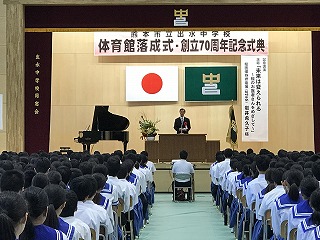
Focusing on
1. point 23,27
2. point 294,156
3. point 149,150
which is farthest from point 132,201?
point 23,27

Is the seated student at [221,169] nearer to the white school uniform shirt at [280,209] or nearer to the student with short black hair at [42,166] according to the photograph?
the student with short black hair at [42,166]

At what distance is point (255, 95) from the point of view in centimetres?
1786

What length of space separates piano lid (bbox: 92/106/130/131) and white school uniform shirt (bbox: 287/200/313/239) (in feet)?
34.4

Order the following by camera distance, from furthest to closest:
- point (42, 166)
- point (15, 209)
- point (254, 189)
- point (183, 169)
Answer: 1. point (183, 169)
2. point (42, 166)
3. point (254, 189)
4. point (15, 209)

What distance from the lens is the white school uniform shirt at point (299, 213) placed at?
186 inches

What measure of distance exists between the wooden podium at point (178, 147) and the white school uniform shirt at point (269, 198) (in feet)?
29.1

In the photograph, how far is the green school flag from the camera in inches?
708

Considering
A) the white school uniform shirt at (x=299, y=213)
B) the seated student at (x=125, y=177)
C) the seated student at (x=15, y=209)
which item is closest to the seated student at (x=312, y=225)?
the white school uniform shirt at (x=299, y=213)

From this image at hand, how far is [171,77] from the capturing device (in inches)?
714

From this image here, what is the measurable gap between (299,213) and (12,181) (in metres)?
2.09

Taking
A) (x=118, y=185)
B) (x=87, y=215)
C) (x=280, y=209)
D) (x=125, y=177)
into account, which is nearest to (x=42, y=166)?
(x=125, y=177)

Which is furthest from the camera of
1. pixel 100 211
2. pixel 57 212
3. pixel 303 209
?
pixel 100 211

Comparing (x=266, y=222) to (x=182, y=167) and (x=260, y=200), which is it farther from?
(x=182, y=167)

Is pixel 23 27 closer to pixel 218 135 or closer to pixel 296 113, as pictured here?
pixel 218 135
